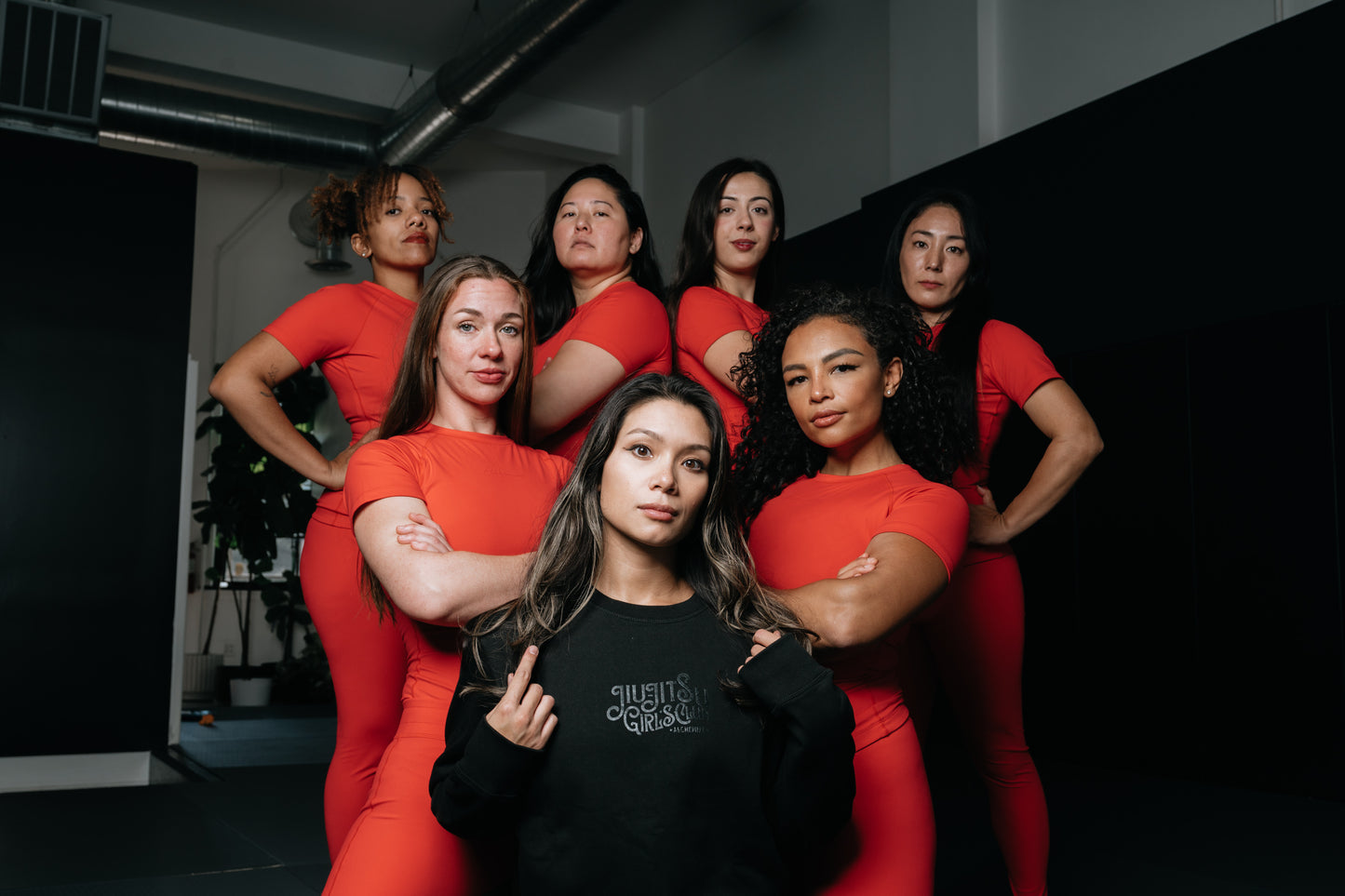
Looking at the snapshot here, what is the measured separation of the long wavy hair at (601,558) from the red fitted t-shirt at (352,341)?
85 cm

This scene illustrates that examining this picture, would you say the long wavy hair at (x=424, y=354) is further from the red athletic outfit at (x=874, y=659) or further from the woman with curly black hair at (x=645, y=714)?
the red athletic outfit at (x=874, y=659)

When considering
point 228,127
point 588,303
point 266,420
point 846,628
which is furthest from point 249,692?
point 846,628

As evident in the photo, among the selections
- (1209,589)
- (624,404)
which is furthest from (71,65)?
(1209,589)

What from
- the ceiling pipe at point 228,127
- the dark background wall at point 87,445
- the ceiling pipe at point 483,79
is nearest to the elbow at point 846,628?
the dark background wall at point 87,445

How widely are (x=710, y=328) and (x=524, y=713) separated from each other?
3.22ft

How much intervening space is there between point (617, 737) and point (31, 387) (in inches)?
141

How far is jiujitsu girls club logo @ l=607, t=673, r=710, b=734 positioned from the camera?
1.28 meters

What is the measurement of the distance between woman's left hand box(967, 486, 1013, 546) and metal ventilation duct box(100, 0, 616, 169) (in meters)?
4.24

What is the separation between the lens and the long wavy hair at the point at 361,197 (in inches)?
90.3

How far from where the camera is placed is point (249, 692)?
294 inches

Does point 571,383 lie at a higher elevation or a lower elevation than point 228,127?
lower

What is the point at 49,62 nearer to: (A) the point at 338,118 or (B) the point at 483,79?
(B) the point at 483,79

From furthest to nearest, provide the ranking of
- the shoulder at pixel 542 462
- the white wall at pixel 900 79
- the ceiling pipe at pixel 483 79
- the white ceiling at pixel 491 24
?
the white ceiling at pixel 491 24, the ceiling pipe at pixel 483 79, the white wall at pixel 900 79, the shoulder at pixel 542 462

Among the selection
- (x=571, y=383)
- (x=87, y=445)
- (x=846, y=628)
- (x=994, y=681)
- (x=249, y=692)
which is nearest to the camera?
(x=846, y=628)
